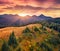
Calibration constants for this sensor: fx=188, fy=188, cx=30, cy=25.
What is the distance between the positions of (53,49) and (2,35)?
5322 cm

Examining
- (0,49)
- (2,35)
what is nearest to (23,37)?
(2,35)

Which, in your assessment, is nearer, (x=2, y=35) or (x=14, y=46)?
(x=14, y=46)

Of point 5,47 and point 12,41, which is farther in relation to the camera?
point 12,41

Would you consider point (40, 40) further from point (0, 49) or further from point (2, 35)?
point (0, 49)

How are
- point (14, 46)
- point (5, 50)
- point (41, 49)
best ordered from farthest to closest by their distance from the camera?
point (41, 49), point (14, 46), point (5, 50)

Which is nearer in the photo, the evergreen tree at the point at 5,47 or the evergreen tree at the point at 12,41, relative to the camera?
the evergreen tree at the point at 5,47

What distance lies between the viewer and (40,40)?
19862 centimetres

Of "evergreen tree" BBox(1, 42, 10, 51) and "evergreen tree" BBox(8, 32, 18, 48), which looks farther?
"evergreen tree" BBox(8, 32, 18, 48)

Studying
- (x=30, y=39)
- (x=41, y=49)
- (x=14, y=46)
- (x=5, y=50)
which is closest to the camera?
(x=5, y=50)

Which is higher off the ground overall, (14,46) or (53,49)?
(14,46)

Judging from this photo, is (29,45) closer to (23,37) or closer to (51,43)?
(23,37)

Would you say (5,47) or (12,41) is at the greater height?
(5,47)

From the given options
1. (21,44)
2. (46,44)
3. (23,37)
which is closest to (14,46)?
(21,44)

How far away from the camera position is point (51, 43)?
654 feet
